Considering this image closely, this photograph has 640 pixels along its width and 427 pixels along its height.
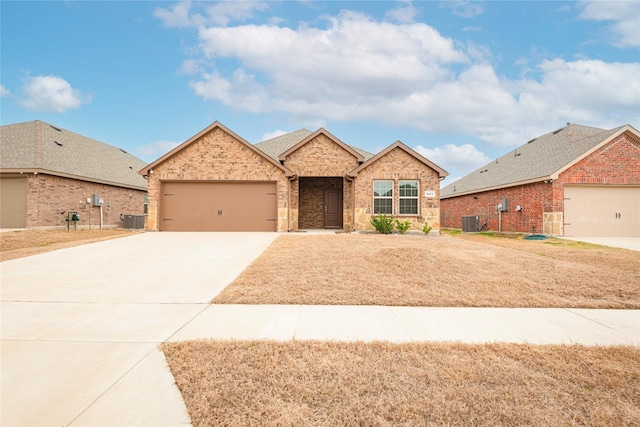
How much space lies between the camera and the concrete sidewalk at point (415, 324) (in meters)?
4.09

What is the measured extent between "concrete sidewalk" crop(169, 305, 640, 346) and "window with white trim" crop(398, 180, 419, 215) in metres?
11.8

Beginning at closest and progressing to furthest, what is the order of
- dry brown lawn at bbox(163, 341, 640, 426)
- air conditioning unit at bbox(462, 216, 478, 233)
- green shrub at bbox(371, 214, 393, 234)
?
dry brown lawn at bbox(163, 341, 640, 426)
green shrub at bbox(371, 214, 393, 234)
air conditioning unit at bbox(462, 216, 478, 233)

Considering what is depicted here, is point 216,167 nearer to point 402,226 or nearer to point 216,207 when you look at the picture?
point 216,207

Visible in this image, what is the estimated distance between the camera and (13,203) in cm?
1719

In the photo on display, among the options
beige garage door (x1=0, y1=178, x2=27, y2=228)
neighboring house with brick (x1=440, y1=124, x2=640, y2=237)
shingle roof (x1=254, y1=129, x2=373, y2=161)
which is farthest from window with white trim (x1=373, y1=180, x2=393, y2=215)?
beige garage door (x1=0, y1=178, x2=27, y2=228)

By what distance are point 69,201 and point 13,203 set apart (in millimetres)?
2416

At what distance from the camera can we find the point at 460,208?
27.5 metres

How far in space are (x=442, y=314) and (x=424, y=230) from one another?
11870mm

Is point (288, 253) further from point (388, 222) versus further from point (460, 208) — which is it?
point (460, 208)

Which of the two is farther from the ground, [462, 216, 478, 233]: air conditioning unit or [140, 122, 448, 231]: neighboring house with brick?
[140, 122, 448, 231]: neighboring house with brick

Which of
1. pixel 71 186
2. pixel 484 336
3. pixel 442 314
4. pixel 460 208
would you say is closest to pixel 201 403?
pixel 484 336

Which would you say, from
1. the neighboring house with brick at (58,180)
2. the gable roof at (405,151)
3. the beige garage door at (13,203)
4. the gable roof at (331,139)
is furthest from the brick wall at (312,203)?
the beige garage door at (13,203)

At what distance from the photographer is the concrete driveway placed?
270 centimetres

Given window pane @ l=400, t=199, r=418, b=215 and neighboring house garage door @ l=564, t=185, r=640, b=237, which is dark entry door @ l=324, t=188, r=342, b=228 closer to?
window pane @ l=400, t=199, r=418, b=215
